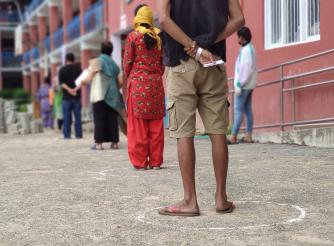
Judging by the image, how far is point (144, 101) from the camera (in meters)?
6.59

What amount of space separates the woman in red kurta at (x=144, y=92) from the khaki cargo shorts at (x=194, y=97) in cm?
241

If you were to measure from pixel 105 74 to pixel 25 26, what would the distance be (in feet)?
132

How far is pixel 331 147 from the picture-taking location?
26.5 feet

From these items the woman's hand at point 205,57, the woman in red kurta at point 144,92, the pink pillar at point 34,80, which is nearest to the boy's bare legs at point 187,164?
the woman's hand at point 205,57

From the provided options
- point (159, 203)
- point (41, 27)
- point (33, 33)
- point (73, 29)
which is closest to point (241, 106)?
point (159, 203)

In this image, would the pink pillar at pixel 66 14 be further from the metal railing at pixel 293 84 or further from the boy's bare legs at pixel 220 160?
the boy's bare legs at pixel 220 160

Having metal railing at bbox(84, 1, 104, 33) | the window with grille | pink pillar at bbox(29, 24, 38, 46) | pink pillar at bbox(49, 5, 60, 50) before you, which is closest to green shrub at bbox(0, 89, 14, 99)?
pink pillar at bbox(29, 24, 38, 46)

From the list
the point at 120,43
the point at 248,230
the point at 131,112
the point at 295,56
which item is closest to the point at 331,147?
the point at 295,56

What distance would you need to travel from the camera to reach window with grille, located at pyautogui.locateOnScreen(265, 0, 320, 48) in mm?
9602

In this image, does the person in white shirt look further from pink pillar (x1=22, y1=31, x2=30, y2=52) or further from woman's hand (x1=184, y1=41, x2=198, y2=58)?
pink pillar (x1=22, y1=31, x2=30, y2=52)

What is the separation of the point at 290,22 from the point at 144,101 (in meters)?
4.63

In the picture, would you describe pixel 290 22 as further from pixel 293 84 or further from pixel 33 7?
pixel 33 7

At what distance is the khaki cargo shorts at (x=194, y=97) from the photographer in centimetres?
406

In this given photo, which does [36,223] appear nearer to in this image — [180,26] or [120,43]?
[180,26]
